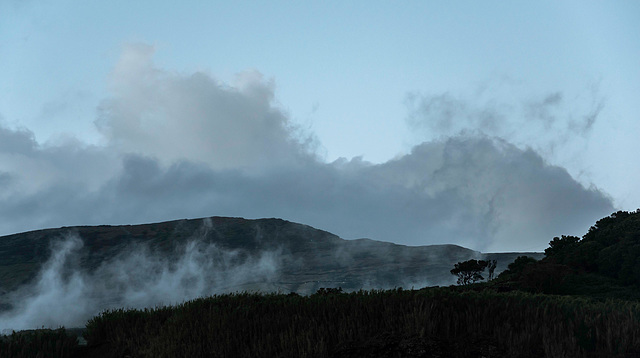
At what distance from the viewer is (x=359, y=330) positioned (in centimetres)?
1023

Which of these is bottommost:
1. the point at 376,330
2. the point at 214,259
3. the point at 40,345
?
the point at 40,345

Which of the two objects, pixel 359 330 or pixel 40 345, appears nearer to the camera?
pixel 359 330

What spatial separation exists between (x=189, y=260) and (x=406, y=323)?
118564 mm

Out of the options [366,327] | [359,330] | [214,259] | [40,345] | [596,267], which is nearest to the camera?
[359,330]

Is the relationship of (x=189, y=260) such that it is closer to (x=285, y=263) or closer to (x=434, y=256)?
(x=285, y=263)

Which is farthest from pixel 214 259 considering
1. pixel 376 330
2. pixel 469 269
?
pixel 376 330

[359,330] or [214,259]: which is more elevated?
[214,259]

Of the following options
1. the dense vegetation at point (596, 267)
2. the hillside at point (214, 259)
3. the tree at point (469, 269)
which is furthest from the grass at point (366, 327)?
the hillside at point (214, 259)

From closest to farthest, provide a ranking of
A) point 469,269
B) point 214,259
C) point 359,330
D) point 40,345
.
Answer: point 359,330
point 40,345
point 469,269
point 214,259

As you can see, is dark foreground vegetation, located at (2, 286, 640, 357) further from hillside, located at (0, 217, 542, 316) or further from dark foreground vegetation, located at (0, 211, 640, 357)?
hillside, located at (0, 217, 542, 316)

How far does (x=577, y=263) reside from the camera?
1239 inches

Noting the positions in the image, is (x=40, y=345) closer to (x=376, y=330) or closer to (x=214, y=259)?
(x=376, y=330)

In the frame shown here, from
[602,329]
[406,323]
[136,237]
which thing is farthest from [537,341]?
[136,237]

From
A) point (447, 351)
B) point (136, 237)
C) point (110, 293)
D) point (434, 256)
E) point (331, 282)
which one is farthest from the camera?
point (136, 237)
